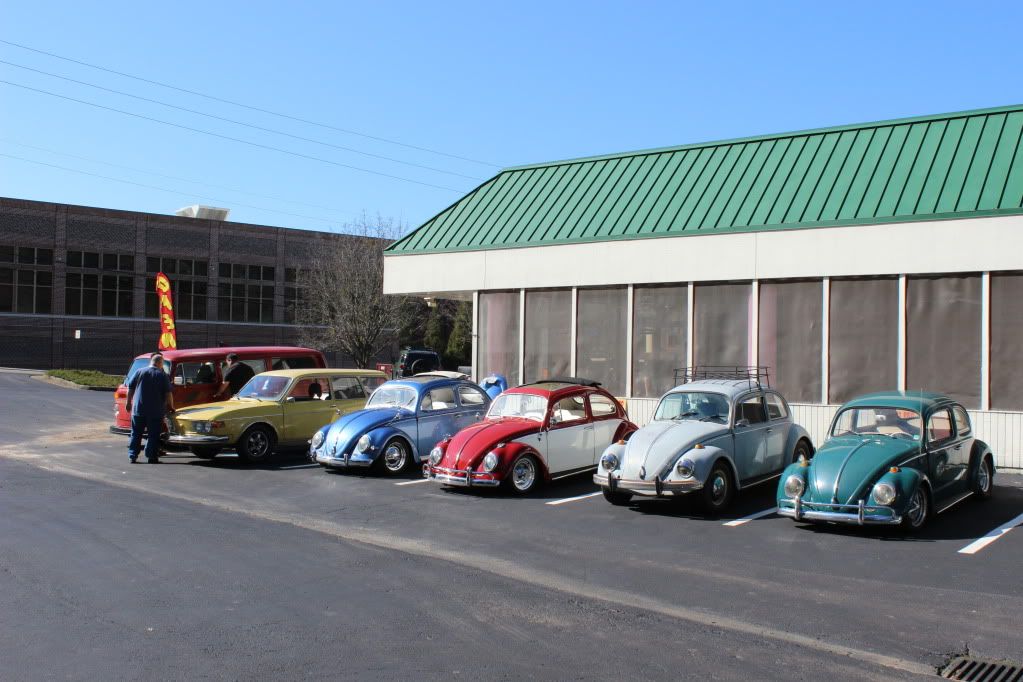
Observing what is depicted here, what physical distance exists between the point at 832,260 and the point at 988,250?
2501 millimetres

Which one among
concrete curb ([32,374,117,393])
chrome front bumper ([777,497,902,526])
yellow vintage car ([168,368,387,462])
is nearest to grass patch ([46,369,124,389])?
concrete curb ([32,374,117,393])

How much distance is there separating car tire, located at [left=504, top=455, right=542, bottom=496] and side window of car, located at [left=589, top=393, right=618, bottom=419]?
1.51 metres

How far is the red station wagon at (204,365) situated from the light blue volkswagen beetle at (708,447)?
29.0 feet

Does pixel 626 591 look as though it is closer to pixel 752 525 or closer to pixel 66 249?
pixel 752 525

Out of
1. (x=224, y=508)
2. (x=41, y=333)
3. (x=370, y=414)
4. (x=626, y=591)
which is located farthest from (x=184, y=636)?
(x=41, y=333)

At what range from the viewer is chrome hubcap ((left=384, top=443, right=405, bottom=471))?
47.6 ft

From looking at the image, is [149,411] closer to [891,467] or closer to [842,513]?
[842,513]

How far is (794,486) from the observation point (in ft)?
33.9

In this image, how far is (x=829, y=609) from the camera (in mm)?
7145

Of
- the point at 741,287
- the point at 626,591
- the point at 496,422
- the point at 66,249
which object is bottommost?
the point at 626,591

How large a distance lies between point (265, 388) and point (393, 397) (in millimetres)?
3086

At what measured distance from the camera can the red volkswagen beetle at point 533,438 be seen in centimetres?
1261

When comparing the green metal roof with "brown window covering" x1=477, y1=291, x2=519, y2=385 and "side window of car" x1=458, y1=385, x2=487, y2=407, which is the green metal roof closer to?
"brown window covering" x1=477, y1=291, x2=519, y2=385

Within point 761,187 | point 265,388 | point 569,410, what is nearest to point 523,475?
point 569,410
